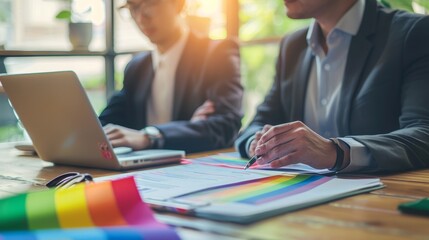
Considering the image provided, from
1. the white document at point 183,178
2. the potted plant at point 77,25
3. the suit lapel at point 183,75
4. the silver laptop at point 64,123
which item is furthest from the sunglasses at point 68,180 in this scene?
the potted plant at point 77,25

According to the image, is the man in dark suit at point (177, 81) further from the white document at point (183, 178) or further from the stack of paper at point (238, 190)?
the stack of paper at point (238, 190)

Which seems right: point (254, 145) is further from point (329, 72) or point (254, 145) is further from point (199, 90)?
point (199, 90)

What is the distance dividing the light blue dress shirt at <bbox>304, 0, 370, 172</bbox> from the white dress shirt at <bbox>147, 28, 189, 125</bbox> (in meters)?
0.61

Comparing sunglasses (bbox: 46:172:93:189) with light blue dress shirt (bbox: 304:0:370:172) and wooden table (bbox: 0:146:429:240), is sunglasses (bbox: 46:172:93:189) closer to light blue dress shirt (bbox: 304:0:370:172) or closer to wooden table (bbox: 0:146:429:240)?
wooden table (bbox: 0:146:429:240)

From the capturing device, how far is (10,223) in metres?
0.83

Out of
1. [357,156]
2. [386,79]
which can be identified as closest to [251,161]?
[357,156]

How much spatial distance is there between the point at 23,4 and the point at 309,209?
2.81 m

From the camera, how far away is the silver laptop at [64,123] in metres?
1.45

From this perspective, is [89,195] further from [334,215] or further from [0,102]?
[0,102]

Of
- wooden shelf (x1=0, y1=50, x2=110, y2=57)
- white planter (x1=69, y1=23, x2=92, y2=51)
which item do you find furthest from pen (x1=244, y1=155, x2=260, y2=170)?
white planter (x1=69, y1=23, x2=92, y2=51)

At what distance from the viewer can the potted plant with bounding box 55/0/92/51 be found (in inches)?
108

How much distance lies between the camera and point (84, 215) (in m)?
0.86

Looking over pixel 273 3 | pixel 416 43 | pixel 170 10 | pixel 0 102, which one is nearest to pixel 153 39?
pixel 170 10

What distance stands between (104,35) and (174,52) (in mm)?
802
